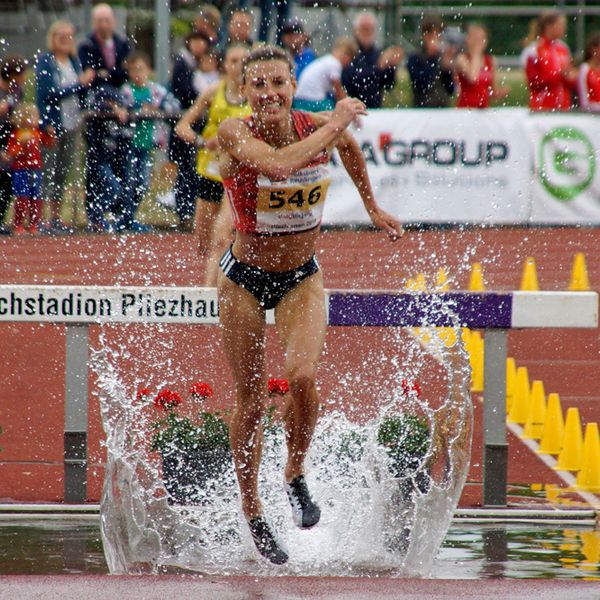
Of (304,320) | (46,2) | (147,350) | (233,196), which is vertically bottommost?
(147,350)

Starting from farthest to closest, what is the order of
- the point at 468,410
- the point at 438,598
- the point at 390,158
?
the point at 390,158 < the point at 468,410 < the point at 438,598

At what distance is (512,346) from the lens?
12.3 meters

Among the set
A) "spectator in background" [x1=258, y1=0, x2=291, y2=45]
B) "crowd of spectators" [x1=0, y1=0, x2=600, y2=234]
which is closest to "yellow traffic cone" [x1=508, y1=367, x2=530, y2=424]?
"crowd of spectators" [x1=0, y1=0, x2=600, y2=234]

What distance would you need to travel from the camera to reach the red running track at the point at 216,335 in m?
8.45

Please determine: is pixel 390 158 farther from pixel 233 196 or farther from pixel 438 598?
pixel 438 598

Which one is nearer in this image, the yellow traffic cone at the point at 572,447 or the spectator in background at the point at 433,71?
the yellow traffic cone at the point at 572,447

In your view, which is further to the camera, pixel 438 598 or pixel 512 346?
pixel 512 346

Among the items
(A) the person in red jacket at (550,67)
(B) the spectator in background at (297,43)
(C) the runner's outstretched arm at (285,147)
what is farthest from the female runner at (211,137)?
(A) the person in red jacket at (550,67)

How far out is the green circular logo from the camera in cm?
1764

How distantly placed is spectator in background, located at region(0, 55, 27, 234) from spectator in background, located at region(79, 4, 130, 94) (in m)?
0.79

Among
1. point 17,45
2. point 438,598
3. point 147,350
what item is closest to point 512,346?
point 147,350

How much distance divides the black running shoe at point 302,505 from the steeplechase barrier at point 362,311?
117 centimetres

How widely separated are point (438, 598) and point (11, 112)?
1237cm

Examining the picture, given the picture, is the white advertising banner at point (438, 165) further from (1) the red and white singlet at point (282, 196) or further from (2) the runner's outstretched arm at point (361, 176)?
(1) the red and white singlet at point (282, 196)
